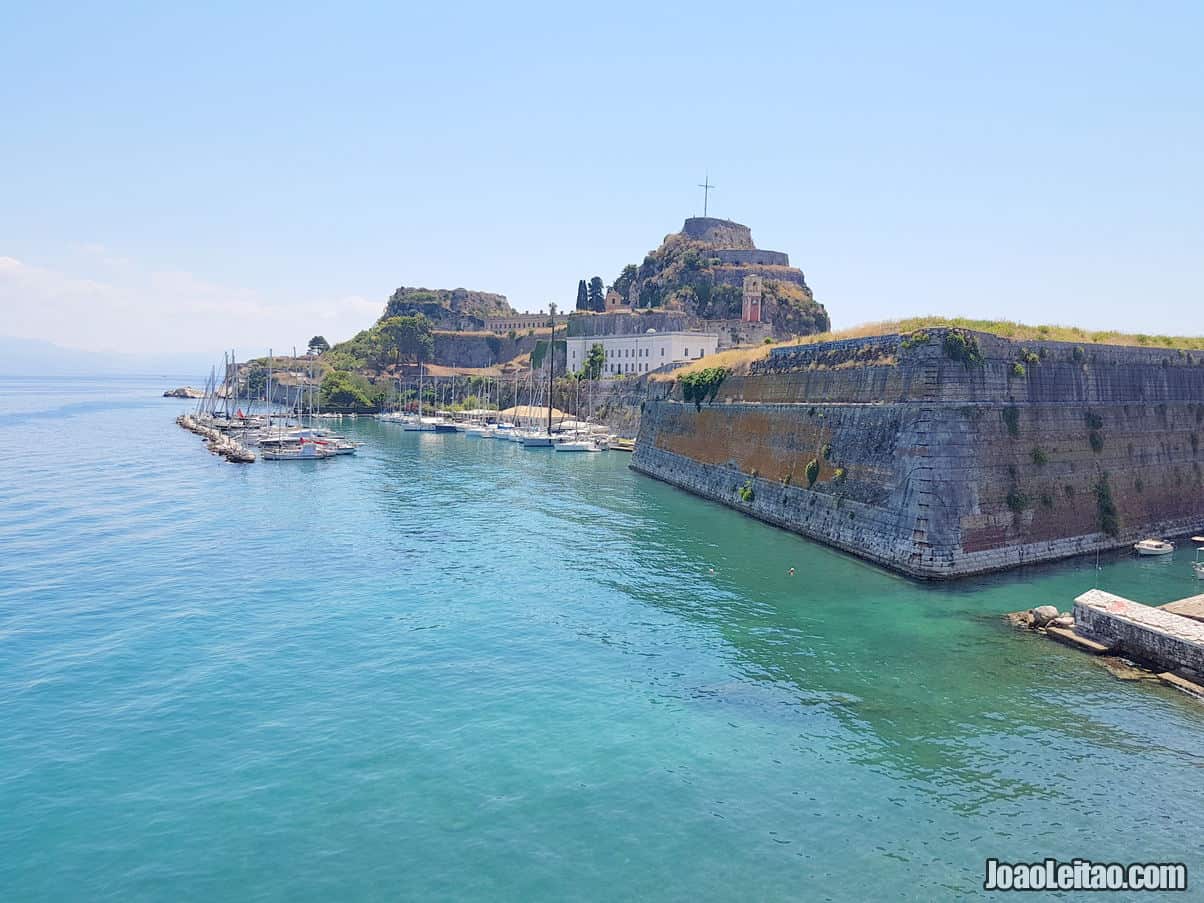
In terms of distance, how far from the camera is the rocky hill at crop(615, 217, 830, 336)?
11075 centimetres

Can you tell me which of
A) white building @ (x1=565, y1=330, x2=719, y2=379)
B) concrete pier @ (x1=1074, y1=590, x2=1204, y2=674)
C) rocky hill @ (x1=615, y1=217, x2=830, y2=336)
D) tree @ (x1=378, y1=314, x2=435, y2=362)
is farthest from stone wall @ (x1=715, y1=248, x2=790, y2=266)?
concrete pier @ (x1=1074, y1=590, x2=1204, y2=674)

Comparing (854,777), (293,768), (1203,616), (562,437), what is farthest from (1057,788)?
(562,437)

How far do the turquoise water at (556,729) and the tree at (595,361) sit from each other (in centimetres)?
6971

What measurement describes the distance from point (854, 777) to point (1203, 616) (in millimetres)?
14843

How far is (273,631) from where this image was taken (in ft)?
80.2

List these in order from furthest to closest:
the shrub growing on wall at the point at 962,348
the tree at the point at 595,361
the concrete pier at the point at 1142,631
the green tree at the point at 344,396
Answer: the green tree at the point at 344,396 < the tree at the point at 595,361 < the shrub growing on wall at the point at 962,348 < the concrete pier at the point at 1142,631

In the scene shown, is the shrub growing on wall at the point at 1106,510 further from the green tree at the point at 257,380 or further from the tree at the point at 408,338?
the green tree at the point at 257,380

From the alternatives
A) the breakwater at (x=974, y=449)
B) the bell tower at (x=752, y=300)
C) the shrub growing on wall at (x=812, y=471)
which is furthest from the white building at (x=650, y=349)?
the shrub growing on wall at (x=812, y=471)

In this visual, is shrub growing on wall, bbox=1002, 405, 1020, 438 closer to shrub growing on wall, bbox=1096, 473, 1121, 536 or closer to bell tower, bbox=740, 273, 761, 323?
shrub growing on wall, bbox=1096, 473, 1121, 536

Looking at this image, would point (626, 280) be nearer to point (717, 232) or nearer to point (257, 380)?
point (717, 232)

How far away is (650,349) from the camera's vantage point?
9544 centimetres

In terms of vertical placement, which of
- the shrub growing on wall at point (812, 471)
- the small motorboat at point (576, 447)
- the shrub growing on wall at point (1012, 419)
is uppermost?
the shrub growing on wall at point (1012, 419)

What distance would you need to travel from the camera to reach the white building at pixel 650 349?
92.8m

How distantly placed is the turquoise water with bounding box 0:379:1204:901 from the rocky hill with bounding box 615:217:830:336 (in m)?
81.3
